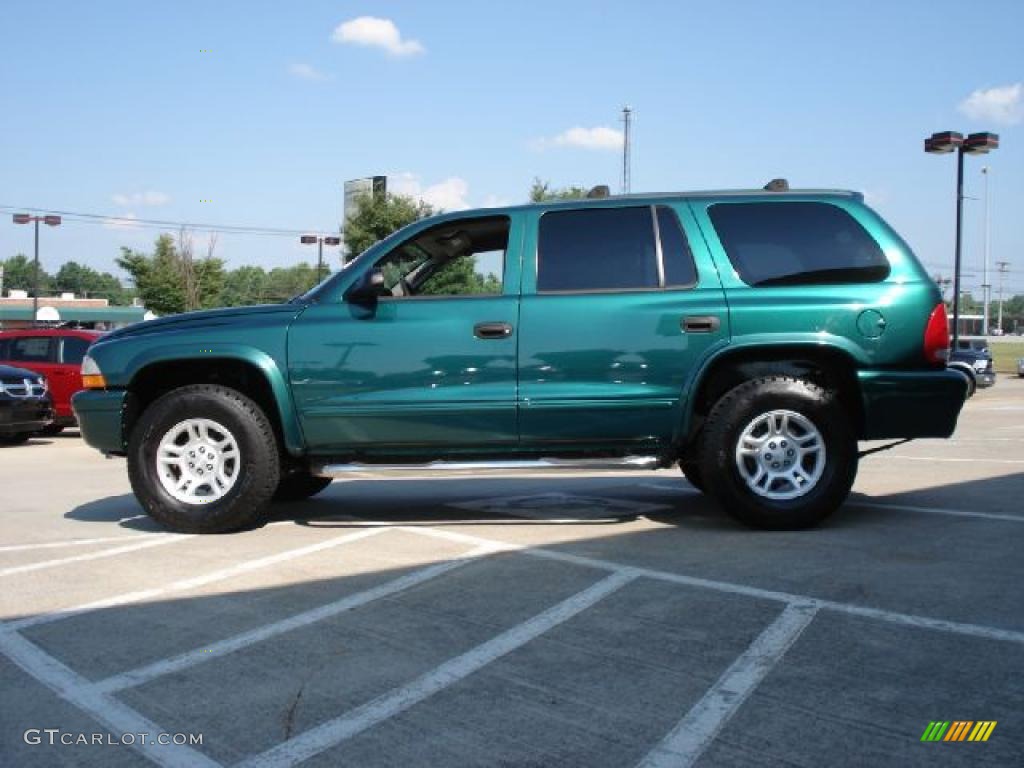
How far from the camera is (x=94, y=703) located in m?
3.09

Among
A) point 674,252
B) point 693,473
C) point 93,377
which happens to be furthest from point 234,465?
point 693,473

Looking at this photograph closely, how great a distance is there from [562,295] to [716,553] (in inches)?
67.1

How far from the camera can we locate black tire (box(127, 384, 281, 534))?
5.66 meters

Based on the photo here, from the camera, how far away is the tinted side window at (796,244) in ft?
18.2

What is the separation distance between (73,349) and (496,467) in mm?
12037

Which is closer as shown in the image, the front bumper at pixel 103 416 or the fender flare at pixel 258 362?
the fender flare at pixel 258 362

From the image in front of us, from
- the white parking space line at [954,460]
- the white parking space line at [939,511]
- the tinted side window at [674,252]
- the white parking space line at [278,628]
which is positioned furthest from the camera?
the white parking space line at [954,460]

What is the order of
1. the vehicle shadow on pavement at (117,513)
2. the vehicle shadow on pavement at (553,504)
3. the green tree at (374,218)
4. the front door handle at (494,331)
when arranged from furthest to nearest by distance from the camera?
the green tree at (374,218), the vehicle shadow on pavement at (117,513), the vehicle shadow on pavement at (553,504), the front door handle at (494,331)

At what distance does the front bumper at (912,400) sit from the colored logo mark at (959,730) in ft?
9.36

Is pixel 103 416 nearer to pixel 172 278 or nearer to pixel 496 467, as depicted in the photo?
pixel 496 467

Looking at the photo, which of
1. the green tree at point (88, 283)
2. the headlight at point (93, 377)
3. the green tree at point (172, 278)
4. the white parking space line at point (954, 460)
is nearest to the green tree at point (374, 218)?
the green tree at point (172, 278)

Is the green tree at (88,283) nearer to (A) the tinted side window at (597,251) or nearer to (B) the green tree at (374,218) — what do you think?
(B) the green tree at (374,218)

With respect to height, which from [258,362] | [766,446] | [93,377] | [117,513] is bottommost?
[117,513]

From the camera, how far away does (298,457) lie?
5801mm
